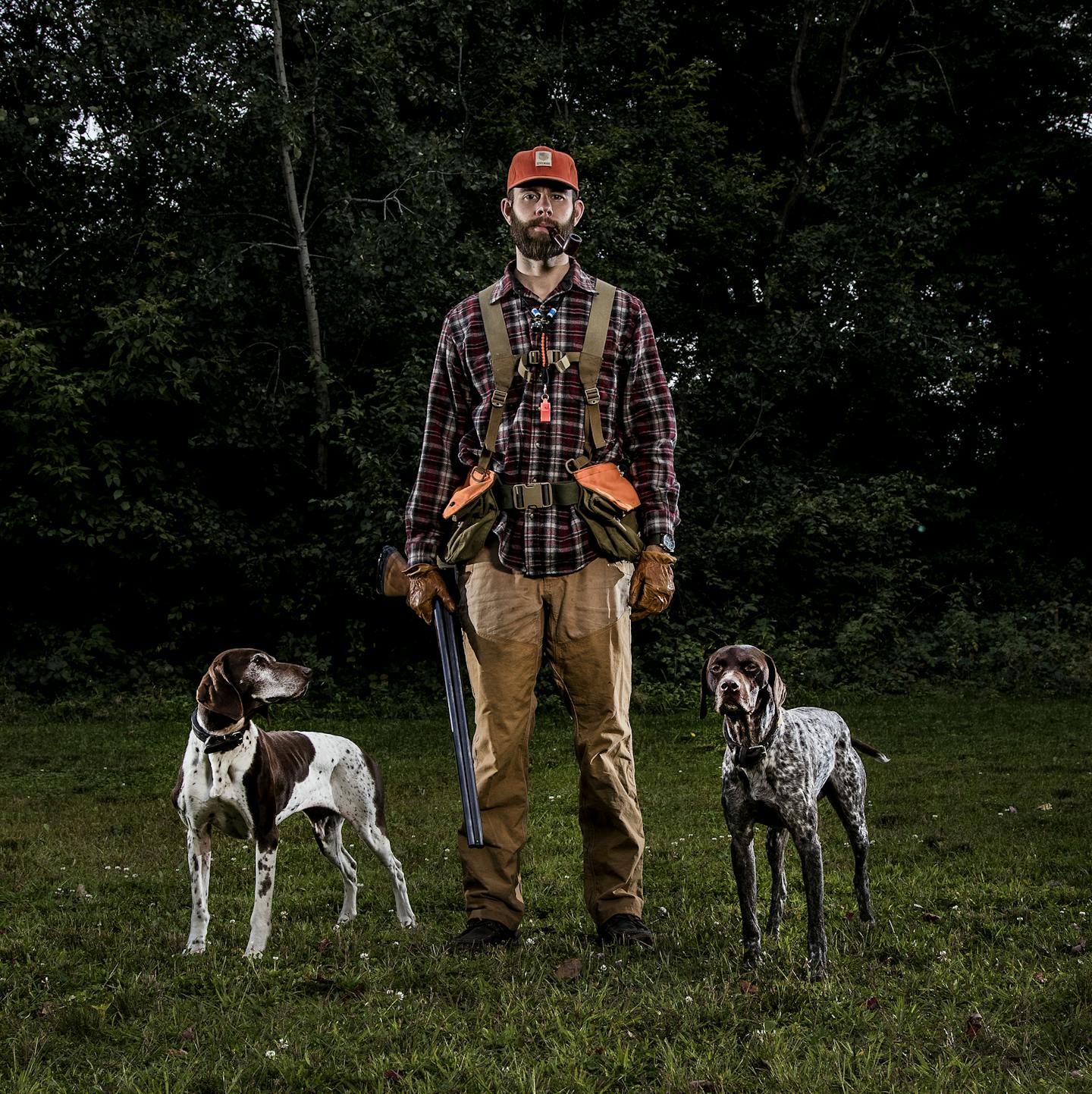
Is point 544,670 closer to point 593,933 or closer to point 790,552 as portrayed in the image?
point 790,552

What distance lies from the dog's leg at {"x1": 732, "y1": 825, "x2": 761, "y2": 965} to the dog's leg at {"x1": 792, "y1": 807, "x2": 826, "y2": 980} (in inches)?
6.6

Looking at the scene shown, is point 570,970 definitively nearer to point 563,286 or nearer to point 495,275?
point 563,286

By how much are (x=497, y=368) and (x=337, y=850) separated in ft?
7.04

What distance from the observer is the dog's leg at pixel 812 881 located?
3.96 meters

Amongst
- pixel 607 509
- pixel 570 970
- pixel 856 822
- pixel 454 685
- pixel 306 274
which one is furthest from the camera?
pixel 306 274

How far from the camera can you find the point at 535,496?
13.8 feet

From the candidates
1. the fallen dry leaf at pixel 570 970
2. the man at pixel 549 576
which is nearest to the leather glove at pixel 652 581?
the man at pixel 549 576

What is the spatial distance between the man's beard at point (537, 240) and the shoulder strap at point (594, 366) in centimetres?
23

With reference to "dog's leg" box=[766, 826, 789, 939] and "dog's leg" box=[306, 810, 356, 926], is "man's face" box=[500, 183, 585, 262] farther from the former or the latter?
"dog's leg" box=[306, 810, 356, 926]

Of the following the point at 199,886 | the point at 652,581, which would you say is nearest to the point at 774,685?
the point at 652,581

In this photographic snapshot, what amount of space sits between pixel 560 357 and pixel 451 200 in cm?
919

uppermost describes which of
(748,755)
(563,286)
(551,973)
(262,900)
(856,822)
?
(563,286)

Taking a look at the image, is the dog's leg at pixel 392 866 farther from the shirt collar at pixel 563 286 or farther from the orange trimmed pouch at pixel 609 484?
the shirt collar at pixel 563 286

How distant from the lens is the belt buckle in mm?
4195
